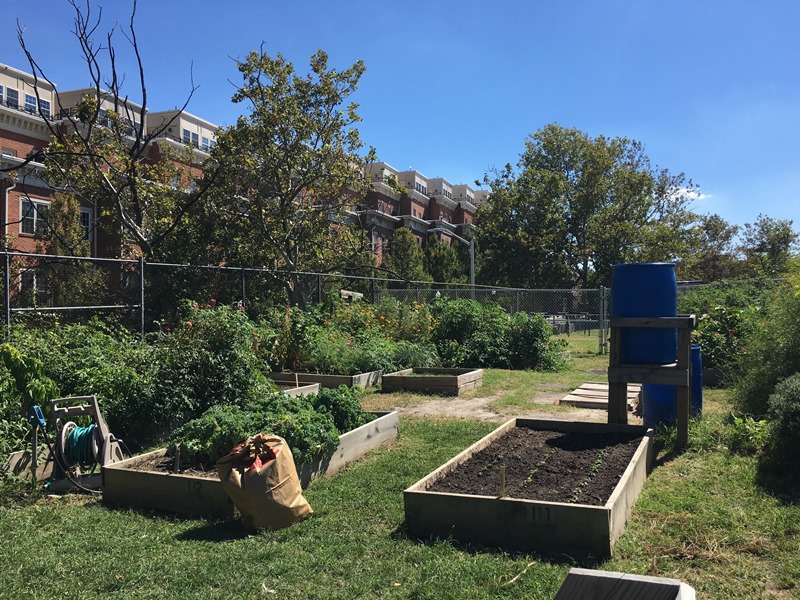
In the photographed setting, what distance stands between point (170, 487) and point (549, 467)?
9.76ft

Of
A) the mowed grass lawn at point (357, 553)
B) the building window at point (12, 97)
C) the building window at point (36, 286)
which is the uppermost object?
the building window at point (12, 97)

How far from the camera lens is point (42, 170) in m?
21.7

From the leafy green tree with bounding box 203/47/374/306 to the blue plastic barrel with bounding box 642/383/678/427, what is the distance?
34.5 ft

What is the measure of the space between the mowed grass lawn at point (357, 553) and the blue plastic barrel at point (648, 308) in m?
1.53

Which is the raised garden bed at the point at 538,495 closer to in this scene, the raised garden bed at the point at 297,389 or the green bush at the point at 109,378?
the raised garden bed at the point at 297,389

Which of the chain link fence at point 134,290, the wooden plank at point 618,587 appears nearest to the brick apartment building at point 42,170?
the chain link fence at point 134,290

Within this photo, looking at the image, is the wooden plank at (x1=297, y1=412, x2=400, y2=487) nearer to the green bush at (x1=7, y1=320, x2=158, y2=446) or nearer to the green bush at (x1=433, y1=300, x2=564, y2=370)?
the green bush at (x1=7, y1=320, x2=158, y2=446)

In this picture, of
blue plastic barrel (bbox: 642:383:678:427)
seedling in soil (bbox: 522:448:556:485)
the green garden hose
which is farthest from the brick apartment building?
blue plastic barrel (bbox: 642:383:678:427)

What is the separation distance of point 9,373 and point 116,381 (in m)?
1.07

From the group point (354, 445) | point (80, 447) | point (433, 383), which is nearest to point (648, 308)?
point (354, 445)

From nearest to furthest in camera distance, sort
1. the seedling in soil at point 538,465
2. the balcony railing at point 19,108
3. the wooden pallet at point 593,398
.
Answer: the seedling in soil at point 538,465, the wooden pallet at point 593,398, the balcony railing at point 19,108

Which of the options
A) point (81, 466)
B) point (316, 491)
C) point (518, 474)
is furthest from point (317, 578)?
point (81, 466)

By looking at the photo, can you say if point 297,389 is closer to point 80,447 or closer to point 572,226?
point 80,447

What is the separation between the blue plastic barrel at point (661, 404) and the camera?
6.50 meters
